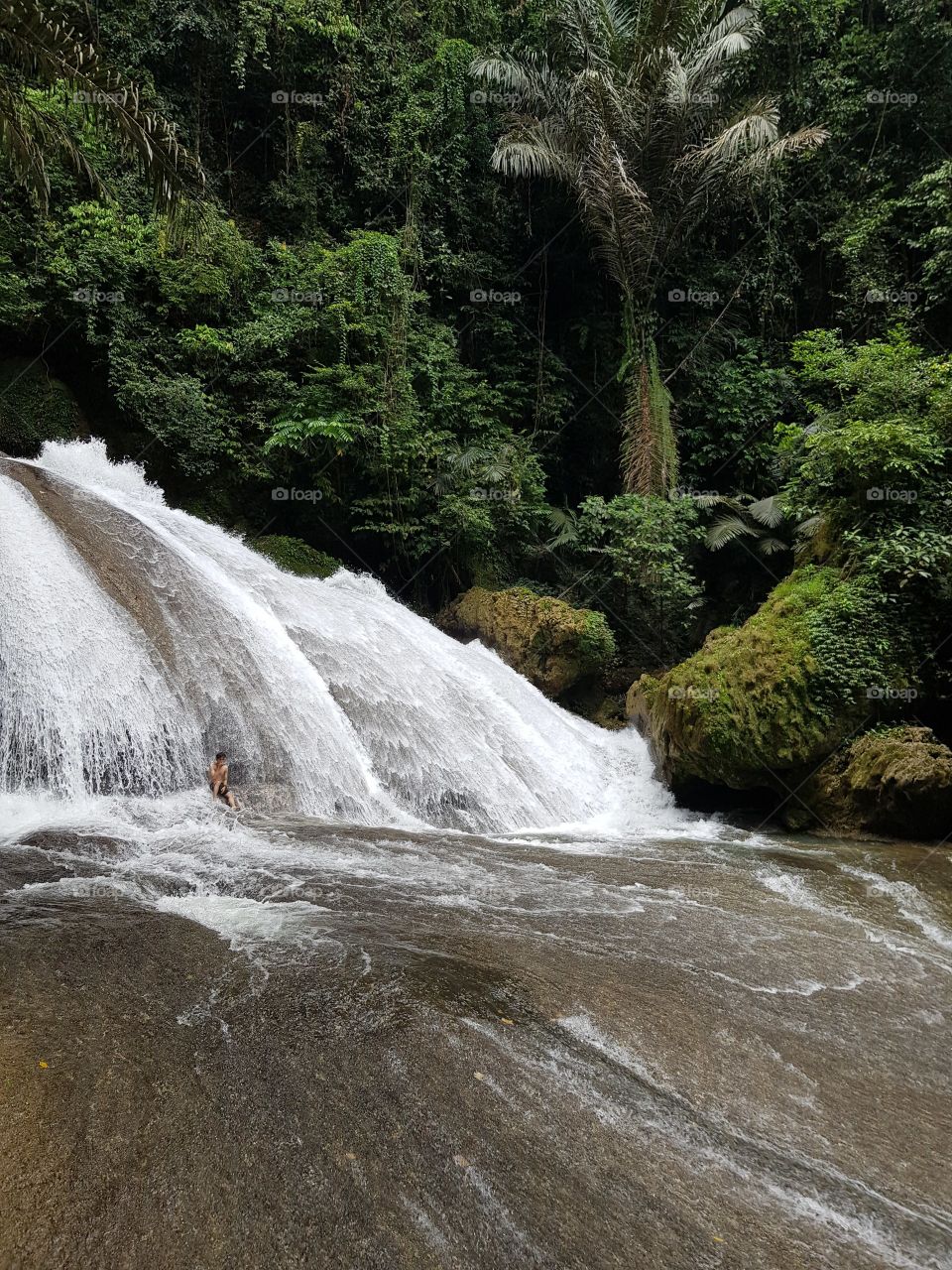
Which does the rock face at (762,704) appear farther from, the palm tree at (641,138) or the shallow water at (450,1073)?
the palm tree at (641,138)

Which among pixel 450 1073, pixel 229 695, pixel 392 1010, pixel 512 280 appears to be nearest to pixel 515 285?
pixel 512 280

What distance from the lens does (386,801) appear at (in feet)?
24.5

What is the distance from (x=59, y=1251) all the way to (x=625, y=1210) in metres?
1.48

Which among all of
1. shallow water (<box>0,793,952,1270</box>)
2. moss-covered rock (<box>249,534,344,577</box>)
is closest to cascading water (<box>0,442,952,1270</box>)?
shallow water (<box>0,793,952,1270</box>)

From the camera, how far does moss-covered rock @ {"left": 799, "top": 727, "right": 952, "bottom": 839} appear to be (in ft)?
23.6

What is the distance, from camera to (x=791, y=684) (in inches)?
323

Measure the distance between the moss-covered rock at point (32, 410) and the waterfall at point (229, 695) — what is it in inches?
103

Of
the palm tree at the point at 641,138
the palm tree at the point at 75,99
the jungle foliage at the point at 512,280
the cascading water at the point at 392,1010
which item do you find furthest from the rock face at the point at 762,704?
the palm tree at the point at 75,99

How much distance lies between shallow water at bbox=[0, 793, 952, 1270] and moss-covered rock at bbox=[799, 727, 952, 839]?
2863mm

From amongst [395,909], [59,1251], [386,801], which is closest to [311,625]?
[386,801]

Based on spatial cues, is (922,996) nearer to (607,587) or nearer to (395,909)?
(395,909)

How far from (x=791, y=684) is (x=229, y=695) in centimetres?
609

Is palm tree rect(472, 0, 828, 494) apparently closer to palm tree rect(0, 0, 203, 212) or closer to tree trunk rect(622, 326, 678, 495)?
tree trunk rect(622, 326, 678, 495)

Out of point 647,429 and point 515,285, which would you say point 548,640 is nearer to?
point 647,429
